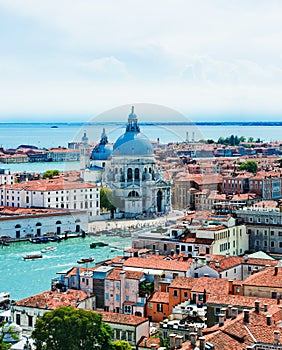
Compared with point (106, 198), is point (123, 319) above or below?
below

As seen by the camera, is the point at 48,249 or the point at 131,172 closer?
the point at 131,172

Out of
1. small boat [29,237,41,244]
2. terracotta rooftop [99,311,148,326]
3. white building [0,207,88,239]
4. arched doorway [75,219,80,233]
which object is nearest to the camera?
terracotta rooftop [99,311,148,326]

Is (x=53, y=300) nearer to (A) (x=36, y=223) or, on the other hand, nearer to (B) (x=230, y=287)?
(B) (x=230, y=287)

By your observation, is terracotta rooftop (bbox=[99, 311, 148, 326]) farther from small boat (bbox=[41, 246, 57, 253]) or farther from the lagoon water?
small boat (bbox=[41, 246, 57, 253])

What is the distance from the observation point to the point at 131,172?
10688mm

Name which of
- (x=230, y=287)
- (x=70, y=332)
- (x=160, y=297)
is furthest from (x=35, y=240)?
(x=70, y=332)

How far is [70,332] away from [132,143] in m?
3.53

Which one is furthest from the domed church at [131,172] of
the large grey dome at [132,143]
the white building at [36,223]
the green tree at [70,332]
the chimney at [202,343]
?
the white building at [36,223]

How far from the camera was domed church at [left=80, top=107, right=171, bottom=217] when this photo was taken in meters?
10.1

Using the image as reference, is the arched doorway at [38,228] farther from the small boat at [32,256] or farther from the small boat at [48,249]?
the small boat at [32,256]

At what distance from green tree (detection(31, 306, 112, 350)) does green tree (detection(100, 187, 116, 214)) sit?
367 cm

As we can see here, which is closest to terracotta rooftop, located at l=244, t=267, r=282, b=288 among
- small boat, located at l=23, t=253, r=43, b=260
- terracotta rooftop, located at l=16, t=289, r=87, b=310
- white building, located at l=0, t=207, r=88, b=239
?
terracotta rooftop, located at l=16, t=289, r=87, b=310

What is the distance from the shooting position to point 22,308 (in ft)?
30.4

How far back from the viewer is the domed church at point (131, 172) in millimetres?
10117
